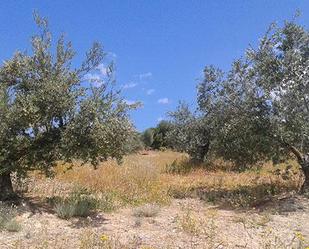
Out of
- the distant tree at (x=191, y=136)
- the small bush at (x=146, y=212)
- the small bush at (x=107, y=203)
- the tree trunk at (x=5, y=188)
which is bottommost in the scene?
the small bush at (x=146, y=212)

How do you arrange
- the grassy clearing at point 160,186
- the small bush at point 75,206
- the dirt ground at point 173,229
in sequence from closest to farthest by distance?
the dirt ground at point 173,229 < the small bush at point 75,206 < the grassy clearing at point 160,186

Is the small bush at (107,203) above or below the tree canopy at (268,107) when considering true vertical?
below

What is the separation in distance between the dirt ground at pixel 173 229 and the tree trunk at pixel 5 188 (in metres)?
0.79

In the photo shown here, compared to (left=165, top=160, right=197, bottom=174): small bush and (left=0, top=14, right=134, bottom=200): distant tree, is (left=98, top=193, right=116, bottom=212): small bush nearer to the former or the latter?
(left=0, top=14, right=134, bottom=200): distant tree

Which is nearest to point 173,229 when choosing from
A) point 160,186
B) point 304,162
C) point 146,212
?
point 146,212

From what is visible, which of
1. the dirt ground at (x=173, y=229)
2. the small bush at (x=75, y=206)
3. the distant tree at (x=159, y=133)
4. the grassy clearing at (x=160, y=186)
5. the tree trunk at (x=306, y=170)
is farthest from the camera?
the distant tree at (x=159, y=133)

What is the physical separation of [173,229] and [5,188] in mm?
4453

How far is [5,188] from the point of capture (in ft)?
36.7

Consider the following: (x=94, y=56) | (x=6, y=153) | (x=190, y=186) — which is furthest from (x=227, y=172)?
(x=6, y=153)

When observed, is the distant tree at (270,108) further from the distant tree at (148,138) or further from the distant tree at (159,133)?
the distant tree at (148,138)

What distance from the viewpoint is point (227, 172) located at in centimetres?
2095

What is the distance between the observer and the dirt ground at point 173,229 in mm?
8195

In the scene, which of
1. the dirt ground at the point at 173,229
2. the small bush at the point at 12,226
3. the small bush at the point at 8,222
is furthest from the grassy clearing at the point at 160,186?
the small bush at the point at 12,226

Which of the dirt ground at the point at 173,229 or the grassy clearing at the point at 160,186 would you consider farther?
the grassy clearing at the point at 160,186
